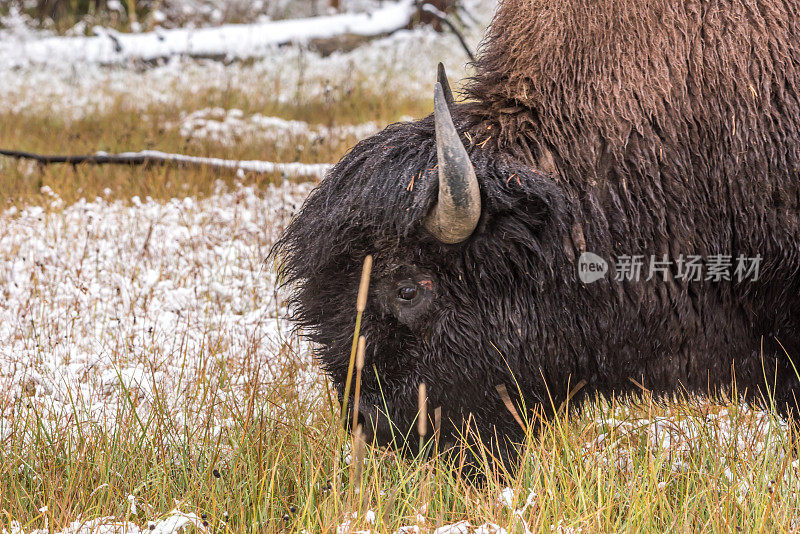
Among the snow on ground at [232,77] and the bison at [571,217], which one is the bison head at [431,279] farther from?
the snow on ground at [232,77]

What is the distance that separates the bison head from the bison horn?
0.05 meters

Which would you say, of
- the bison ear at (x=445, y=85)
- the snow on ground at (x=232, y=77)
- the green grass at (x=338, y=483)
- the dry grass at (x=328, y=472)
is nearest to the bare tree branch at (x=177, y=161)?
the snow on ground at (x=232, y=77)

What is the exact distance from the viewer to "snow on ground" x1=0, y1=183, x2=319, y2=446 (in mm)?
3664

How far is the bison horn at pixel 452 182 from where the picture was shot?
7.99ft

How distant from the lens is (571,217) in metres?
2.74

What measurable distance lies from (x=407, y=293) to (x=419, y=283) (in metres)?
0.05

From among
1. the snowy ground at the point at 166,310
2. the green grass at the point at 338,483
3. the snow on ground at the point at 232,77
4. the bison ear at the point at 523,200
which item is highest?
the snow on ground at the point at 232,77

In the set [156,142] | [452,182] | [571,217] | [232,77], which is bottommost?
[571,217]

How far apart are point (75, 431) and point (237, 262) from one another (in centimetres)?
222

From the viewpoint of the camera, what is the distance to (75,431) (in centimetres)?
324

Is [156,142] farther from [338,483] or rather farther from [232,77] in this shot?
[338,483]

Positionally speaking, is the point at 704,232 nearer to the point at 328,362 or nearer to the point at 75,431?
the point at 328,362

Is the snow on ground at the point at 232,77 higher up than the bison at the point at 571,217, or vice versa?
the snow on ground at the point at 232,77

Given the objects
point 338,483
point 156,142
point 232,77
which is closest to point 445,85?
point 338,483
